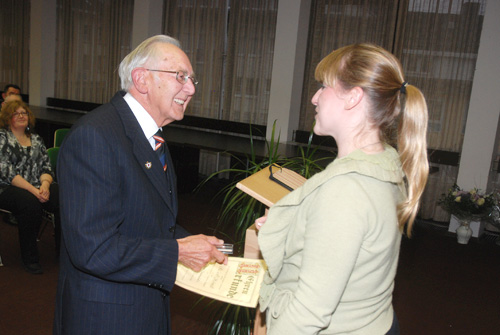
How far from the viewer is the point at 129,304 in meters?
1.39

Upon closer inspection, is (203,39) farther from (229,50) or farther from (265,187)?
(265,187)

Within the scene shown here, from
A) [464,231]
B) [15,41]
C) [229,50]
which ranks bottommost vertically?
[464,231]

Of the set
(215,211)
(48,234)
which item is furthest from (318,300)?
(215,211)

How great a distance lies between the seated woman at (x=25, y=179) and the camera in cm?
362

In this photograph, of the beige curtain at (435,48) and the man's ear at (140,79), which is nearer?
the man's ear at (140,79)

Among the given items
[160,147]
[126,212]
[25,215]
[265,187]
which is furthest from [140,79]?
[25,215]

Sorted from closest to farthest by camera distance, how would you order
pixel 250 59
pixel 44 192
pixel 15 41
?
1. pixel 44 192
2. pixel 250 59
3. pixel 15 41

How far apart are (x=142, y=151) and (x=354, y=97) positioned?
686 millimetres

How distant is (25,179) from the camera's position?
3.84 m

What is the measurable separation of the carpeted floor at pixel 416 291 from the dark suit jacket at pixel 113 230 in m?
1.51

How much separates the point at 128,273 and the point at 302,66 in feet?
18.4

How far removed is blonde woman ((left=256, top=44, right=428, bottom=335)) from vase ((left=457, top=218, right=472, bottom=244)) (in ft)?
15.0

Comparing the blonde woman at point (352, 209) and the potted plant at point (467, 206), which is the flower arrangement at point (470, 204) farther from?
the blonde woman at point (352, 209)

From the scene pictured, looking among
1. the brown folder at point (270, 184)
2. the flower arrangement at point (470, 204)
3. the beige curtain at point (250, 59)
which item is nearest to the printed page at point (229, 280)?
the brown folder at point (270, 184)
